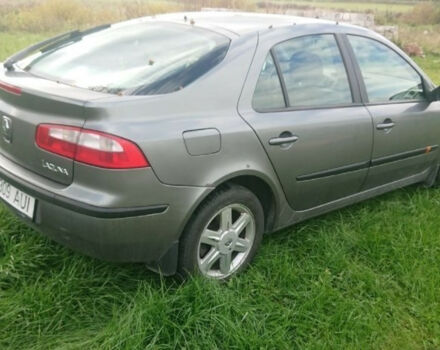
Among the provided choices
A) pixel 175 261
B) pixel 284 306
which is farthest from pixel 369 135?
pixel 175 261

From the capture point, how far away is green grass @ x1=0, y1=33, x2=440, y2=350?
7.25 ft

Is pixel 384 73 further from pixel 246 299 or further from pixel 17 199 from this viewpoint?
pixel 17 199

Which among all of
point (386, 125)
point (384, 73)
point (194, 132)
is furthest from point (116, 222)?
point (384, 73)

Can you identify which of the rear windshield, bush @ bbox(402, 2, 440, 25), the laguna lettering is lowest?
bush @ bbox(402, 2, 440, 25)

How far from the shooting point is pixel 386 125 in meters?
3.25

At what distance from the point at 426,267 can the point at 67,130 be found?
7.25 ft

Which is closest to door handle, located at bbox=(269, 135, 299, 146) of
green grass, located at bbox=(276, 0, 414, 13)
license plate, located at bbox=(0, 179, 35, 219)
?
license plate, located at bbox=(0, 179, 35, 219)

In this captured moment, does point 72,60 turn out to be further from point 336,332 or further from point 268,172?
A: point 336,332

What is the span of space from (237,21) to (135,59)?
0.75 m

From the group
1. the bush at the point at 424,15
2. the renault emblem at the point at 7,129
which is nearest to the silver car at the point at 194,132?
the renault emblem at the point at 7,129

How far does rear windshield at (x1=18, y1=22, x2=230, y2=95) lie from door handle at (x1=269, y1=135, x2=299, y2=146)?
0.50 m

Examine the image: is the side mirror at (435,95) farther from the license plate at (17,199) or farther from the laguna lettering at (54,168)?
the license plate at (17,199)

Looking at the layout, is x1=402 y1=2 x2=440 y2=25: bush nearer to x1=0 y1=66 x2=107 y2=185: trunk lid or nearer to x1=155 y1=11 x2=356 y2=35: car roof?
x1=155 y1=11 x2=356 y2=35: car roof

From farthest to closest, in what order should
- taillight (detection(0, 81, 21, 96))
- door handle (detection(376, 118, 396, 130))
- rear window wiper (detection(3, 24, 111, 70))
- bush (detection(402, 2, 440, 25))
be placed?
1. bush (detection(402, 2, 440, 25))
2. door handle (detection(376, 118, 396, 130))
3. rear window wiper (detection(3, 24, 111, 70))
4. taillight (detection(0, 81, 21, 96))
